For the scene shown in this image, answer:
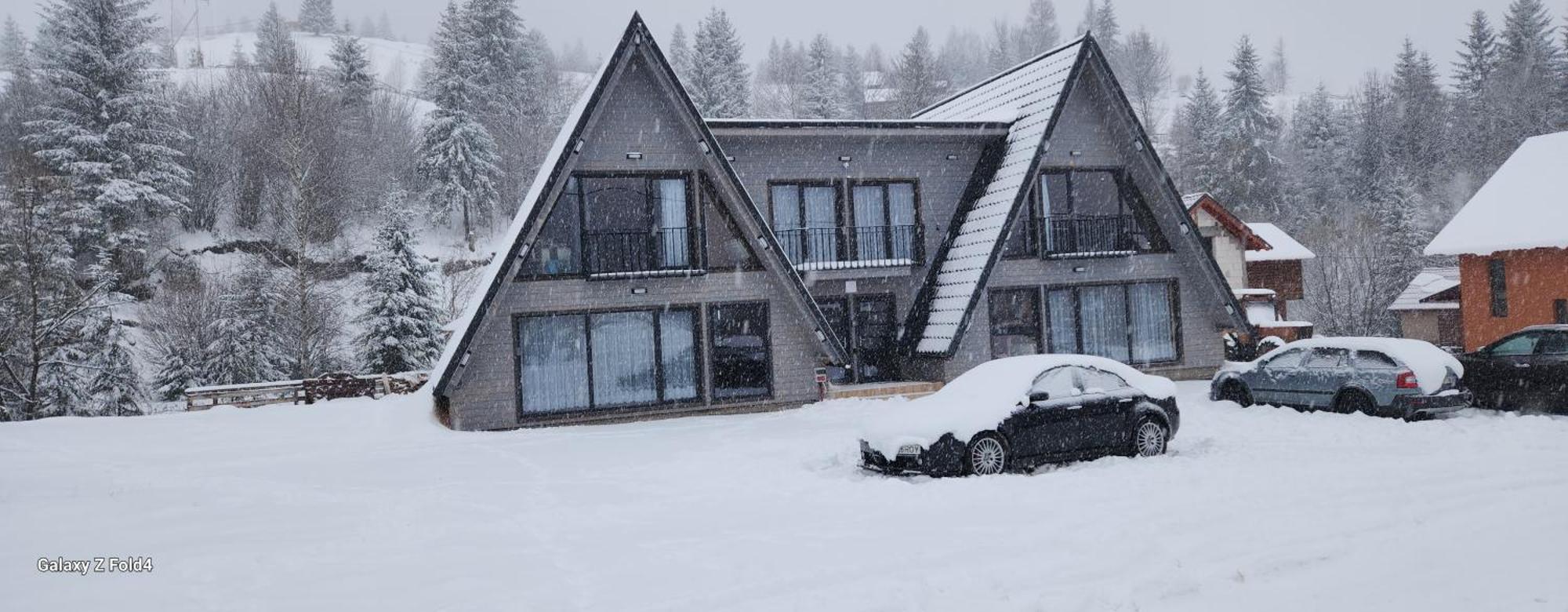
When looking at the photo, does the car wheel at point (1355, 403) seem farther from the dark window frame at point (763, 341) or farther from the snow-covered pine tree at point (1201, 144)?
the snow-covered pine tree at point (1201, 144)

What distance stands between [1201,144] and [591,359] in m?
53.7

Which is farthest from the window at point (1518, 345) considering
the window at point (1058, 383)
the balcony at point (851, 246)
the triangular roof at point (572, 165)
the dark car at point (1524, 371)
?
the triangular roof at point (572, 165)

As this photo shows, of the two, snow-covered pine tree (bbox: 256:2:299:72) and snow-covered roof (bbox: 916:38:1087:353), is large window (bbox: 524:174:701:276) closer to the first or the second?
snow-covered roof (bbox: 916:38:1087:353)

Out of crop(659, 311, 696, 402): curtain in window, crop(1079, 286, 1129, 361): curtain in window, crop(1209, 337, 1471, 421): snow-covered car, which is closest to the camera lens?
crop(1209, 337, 1471, 421): snow-covered car

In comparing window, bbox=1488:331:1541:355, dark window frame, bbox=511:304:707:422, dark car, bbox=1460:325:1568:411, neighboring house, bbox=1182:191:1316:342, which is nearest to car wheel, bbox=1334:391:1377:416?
dark car, bbox=1460:325:1568:411

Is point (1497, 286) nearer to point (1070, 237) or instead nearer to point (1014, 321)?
point (1070, 237)

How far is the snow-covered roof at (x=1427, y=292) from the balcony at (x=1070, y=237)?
947 inches

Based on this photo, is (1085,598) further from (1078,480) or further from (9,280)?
(9,280)

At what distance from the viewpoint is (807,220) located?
22.3 m

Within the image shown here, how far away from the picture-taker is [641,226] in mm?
19875

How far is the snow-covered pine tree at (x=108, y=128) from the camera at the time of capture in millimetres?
36562

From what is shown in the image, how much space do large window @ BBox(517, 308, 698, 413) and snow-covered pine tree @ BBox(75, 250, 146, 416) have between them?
17.8 m

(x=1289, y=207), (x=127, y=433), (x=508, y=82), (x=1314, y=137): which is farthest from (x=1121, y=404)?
(x=1314, y=137)

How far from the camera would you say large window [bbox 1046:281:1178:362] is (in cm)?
2281
